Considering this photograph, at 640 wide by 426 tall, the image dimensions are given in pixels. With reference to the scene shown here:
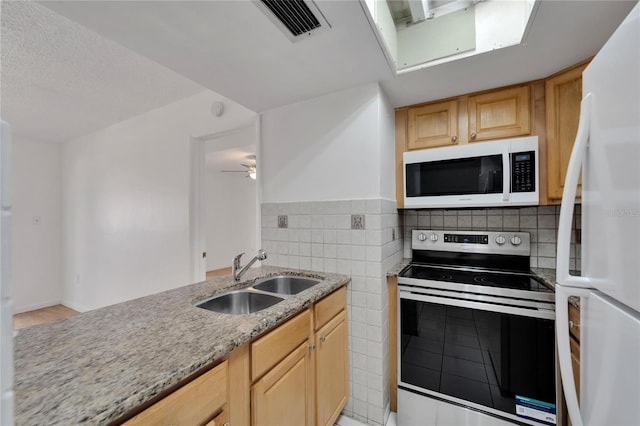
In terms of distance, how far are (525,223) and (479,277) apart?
584mm

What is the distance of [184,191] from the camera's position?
2660 mm

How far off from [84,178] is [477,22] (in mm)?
4908

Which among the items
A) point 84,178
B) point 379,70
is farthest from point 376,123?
point 84,178

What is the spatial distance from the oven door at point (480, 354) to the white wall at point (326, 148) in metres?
0.82

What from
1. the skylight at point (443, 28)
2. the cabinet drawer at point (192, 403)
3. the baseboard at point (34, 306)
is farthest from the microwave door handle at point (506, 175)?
the baseboard at point (34, 306)

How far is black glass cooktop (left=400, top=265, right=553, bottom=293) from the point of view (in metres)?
Result: 1.51

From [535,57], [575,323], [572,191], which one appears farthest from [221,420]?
[535,57]

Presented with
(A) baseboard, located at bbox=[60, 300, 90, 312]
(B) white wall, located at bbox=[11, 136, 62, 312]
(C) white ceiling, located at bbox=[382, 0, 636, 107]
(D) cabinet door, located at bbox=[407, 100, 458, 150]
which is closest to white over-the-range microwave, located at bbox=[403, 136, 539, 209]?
(D) cabinet door, located at bbox=[407, 100, 458, 150]

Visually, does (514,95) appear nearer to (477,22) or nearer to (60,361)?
(477,22)

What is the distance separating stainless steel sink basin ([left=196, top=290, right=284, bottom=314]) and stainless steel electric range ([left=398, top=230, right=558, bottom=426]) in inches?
34.3

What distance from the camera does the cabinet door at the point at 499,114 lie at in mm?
1702

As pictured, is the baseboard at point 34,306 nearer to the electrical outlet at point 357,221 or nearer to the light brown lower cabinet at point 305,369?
the light brown lower cabinet at point 305,369

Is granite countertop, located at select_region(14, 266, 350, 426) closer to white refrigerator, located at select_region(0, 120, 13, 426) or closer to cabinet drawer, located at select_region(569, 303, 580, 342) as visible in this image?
white refrigerator, located at select_region(0, 120, 13, 426)

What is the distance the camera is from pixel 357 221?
176 centimetres
